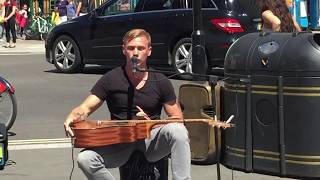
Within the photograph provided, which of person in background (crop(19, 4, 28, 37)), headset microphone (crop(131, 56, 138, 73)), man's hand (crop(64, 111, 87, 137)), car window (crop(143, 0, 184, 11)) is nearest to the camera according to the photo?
man's hand (crop(64, 111, 87, 137))

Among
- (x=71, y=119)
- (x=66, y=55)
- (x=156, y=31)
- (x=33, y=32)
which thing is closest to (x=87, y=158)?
(x=71, y=119)

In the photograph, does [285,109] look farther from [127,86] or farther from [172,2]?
[172,2]

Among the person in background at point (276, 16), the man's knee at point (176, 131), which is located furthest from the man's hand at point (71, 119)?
the person in background at point (276, 16)

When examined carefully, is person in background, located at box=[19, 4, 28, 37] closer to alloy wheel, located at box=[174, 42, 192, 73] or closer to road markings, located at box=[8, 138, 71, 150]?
alloy wheel, located at box=[174, 42, 192, 73]

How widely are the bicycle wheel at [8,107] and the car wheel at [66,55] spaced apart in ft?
20.0

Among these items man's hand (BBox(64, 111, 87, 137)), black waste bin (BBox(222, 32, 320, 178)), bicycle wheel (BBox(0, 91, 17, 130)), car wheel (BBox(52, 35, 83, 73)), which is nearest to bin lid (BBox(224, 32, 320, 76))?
black waste bin (BBox(222, 32, 320, 178))

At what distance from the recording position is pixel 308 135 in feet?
16.8

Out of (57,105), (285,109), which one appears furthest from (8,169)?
(57,105)

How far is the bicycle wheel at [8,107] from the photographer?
25.5 ft

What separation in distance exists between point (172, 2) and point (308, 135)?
8.02 meters

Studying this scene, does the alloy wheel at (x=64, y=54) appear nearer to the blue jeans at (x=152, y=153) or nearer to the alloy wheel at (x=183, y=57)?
the alloy wheel at (x=183, y=57)

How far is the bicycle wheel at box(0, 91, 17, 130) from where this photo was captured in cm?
776

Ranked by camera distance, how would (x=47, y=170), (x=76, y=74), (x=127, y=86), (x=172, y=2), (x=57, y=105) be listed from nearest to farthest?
(x=127, y=86) < (x=47, y=170) < (x=57, y=105) < (x=172, y=2) < (x=76, y=74)

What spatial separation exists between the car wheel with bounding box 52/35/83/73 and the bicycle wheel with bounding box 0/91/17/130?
240 inches
